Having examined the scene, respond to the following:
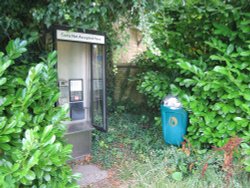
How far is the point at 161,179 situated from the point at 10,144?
175 centimetres

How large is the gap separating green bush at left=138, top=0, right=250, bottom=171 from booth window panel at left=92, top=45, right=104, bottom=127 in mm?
938

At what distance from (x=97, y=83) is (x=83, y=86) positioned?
26cm

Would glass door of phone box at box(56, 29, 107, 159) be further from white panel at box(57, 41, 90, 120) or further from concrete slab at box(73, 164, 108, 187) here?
concrete slab at box(73, 164, 108, 187)

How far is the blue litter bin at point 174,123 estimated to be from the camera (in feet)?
11.9

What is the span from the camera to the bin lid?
3.59 m

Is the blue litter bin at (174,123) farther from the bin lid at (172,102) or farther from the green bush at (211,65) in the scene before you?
the green bush at (211,65)

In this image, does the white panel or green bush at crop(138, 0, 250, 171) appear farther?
the white panel

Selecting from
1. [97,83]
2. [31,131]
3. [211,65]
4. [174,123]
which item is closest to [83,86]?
[97,83]

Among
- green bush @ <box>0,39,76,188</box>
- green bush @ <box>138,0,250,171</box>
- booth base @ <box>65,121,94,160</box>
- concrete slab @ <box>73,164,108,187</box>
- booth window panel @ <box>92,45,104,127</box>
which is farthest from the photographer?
booth window panel @ <box>92,45,104,127</box>

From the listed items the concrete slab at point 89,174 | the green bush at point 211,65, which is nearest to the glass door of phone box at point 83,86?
the concrete slab at point 89,174

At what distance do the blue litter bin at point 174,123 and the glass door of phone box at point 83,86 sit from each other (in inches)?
45.2

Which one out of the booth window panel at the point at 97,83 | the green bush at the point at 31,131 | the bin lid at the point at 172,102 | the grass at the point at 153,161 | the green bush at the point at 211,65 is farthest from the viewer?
the booth window panel at the point at 97,83

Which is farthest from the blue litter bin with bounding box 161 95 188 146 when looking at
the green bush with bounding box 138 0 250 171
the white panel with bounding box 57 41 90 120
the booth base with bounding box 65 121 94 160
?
the white panel with bounding box 57 41 90 120

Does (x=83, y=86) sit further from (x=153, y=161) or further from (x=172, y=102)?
(x=153, y=161)
